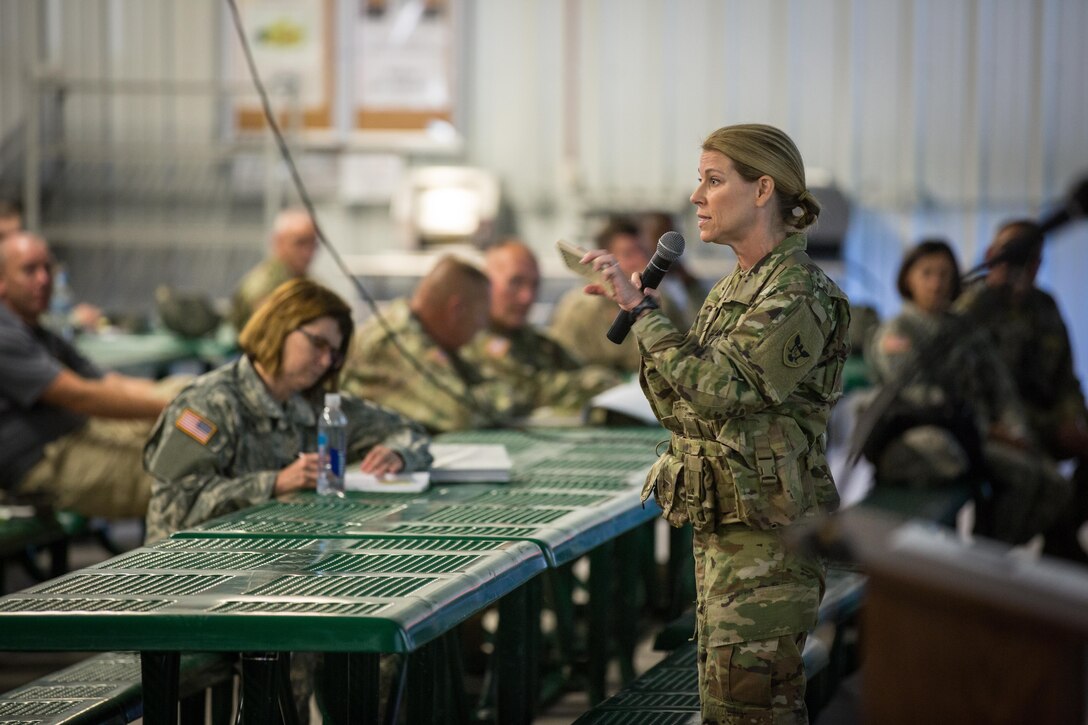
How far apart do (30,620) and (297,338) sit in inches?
46.9

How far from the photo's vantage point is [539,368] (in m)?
5.09

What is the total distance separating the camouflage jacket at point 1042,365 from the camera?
4.89m

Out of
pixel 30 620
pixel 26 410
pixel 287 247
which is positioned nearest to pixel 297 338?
pixel 30 620

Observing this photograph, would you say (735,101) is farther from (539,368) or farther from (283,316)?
(283,316)

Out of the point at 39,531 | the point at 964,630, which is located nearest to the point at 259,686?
the point at 964,630

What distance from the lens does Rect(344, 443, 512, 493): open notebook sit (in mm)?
3010

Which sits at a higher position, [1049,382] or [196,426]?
[196,426]

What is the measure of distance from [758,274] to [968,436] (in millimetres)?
2610

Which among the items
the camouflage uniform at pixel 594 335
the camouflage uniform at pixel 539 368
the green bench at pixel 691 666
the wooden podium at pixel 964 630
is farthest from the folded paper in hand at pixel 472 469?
the camouflage uniform at pixel 594 335

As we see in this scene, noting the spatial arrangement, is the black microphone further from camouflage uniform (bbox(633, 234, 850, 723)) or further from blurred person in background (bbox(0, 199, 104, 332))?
blurred person in background (bbox(0, 199, 104, 332))

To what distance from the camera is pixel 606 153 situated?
9.12m

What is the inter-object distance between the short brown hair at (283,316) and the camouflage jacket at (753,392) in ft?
3.26

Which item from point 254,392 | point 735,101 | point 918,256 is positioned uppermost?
point 735,101

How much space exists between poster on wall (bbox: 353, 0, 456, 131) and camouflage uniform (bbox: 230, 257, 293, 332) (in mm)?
2545
